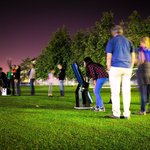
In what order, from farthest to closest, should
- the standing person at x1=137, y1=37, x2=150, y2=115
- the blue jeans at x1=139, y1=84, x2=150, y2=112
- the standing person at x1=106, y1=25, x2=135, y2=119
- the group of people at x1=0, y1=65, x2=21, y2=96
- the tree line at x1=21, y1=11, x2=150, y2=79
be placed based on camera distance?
the tree line at x1=21, y1=11, x2=150, y2=79
the group of people at x1=0, y1=65, x2=21, y2=96
the blue jeans at x1=139, y1=84, x2=150, y2=112
the standing person at x1=137, y1=37, x2=150, y2=115
the standing person at x1=106, y1=25, x2=135, y2=119

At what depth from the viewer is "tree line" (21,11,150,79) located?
6088 cm

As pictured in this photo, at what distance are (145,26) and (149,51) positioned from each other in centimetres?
4952

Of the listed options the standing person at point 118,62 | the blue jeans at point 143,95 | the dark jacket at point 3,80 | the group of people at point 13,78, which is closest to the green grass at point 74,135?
the standing person at point 118,62

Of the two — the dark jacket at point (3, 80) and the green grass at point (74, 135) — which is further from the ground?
the dark jacket at point (3, 80)

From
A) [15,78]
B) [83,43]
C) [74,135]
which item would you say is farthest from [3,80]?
[83,43]

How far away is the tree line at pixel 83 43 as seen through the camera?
60875mm

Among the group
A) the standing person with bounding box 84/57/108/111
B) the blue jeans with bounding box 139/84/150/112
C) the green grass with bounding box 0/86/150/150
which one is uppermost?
the standing person with bounding box 84/57/108/111

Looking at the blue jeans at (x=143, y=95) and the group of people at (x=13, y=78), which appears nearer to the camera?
the blue jeans at (x=143, y=95)

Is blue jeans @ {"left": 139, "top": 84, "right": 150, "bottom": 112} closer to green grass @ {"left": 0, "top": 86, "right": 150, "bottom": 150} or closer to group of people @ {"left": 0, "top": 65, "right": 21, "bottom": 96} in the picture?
green grass @ {"left": 0, "top": 86, "right": 150, "bottom": 150}

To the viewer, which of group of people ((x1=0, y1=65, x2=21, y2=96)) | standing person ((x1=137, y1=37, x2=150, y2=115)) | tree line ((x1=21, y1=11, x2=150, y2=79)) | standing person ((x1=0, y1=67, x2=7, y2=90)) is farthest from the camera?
tree line ((x1=21, y1=11, x2=150, y2=79))

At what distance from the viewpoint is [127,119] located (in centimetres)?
950

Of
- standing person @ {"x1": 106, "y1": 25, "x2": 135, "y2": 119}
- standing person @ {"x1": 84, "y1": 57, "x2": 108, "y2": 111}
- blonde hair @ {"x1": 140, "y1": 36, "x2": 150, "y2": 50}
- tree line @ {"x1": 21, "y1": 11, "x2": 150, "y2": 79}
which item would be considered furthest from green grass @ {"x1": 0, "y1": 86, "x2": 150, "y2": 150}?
tree line @ {"x1": 21, "y1": 11, "x2": 150, "y2": 79}

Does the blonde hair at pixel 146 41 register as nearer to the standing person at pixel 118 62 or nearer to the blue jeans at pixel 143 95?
the blue jeans at pixel 143 95

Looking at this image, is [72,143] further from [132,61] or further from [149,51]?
[149,51]
